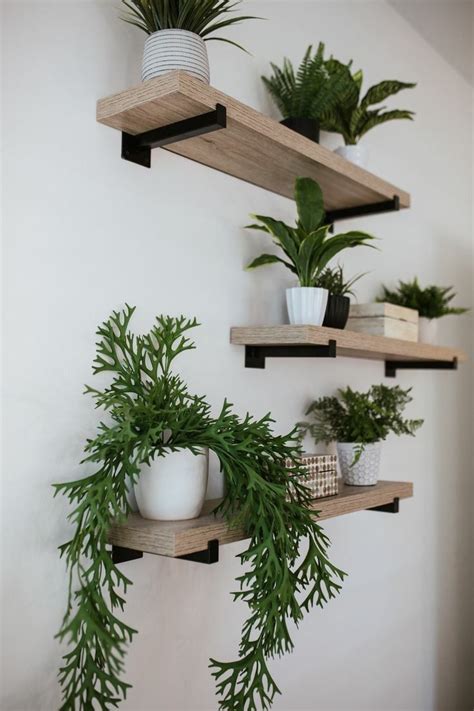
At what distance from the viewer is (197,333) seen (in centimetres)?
137

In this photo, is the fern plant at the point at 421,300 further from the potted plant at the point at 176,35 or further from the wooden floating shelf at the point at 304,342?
the potted plant at the point at 176,35

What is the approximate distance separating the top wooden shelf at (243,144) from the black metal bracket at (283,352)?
363 mm

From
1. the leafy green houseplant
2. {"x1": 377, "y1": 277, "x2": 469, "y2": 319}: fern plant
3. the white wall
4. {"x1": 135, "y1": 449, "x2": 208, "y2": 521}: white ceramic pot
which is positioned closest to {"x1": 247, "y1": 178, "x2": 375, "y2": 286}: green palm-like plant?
the white wall

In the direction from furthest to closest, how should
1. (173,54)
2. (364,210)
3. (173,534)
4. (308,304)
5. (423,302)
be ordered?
(423,302), (364,210), (308,304), (173,54), (173,534)

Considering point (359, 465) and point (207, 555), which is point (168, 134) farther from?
point (359, 465)

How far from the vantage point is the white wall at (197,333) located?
1.06 m

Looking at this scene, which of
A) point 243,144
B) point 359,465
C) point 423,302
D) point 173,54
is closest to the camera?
point 173,54

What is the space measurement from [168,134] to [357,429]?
0.77 metres

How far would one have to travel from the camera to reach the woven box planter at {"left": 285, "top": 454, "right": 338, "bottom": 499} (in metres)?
1.37

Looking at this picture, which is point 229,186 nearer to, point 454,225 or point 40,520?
point 40,520

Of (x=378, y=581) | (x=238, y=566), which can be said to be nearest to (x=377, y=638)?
(x=378, y=581)

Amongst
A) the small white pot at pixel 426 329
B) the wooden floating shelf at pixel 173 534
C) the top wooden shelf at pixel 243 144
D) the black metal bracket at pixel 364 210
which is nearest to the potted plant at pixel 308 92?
the top wooden shelf at pixel 243 144

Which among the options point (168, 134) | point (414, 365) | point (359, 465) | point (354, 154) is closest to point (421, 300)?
point (414, 365)

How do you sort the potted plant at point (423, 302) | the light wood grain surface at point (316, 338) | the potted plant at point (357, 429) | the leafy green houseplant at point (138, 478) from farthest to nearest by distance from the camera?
the potted plant at point (423, 302) < the potted plant at point (357, 429) < the light wood grain surface at point (316, 338) < the leafy green houseplant at point (138, 478)
